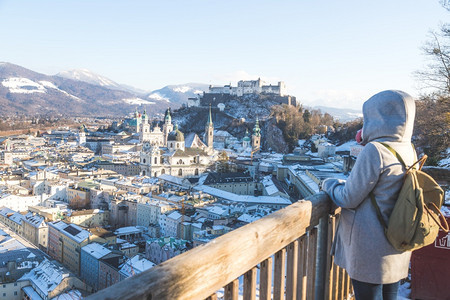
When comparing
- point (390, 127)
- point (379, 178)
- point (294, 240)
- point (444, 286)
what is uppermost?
point (390, 127)

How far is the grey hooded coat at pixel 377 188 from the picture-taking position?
1.77m

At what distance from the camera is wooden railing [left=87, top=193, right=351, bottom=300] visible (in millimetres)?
1168

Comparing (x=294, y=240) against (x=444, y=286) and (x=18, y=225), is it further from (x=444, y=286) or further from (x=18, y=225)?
(x=18, y=225)

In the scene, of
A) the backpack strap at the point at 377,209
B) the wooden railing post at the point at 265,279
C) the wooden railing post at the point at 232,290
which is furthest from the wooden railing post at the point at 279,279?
the backpack strap at the point at 377,209

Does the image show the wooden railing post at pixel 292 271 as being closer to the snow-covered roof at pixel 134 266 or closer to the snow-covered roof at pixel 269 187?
the snow-covered roof at pixel 134 266

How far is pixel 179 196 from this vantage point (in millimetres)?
31078

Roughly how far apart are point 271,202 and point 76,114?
158 meters

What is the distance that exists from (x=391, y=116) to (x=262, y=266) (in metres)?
0.92

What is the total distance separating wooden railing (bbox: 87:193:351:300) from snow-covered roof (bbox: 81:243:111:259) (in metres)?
19.1

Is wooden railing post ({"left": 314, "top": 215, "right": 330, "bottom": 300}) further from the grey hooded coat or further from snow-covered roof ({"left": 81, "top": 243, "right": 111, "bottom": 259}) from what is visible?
snow-covered roof ({"left": 81, "top": 243, "right": 111, "bottom": 259})

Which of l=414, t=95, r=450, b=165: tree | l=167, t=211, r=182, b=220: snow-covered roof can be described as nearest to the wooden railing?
l=414, t=95, r=450, b=165: tree

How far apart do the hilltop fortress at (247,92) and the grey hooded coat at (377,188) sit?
66.6 meters

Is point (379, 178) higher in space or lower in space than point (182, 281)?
higher

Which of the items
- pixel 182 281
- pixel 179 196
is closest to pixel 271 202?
pixel 179 196
